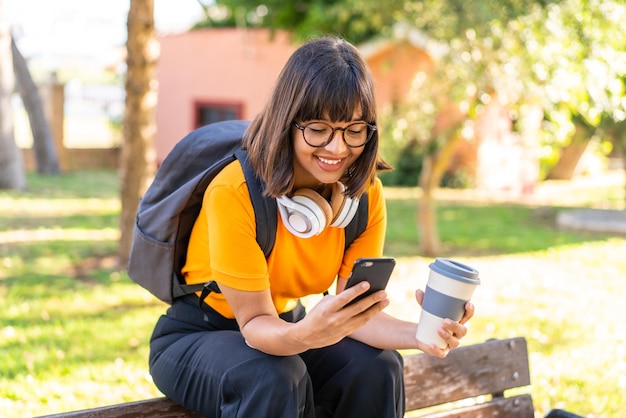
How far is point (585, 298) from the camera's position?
7312mm

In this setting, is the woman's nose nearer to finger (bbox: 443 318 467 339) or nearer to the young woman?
the young woman

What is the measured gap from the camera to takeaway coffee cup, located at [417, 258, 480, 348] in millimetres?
2262

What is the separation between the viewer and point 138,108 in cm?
729

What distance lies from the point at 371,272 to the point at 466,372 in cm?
121

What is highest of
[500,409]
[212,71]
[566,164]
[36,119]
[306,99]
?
[306,99]

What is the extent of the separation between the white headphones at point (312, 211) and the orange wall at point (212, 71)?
590 inches

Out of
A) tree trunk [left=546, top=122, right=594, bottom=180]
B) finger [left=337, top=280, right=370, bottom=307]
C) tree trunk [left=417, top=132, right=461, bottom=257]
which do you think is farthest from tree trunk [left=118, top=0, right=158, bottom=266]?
tree trunk [left=546, top=122, right=594, bottom=180]

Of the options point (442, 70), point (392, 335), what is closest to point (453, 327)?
point (392, 335)

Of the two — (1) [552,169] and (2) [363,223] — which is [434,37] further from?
(1) [552,169]

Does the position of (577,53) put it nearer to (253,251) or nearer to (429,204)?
(429,204)

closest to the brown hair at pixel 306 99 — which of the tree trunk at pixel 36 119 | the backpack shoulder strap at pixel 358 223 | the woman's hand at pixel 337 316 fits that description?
the backpack shoulder strap at pixel 358 223

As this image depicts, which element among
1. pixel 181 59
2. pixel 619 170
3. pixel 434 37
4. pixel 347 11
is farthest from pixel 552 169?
pixel 434 37

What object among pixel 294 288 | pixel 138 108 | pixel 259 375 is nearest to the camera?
pixel 259 375

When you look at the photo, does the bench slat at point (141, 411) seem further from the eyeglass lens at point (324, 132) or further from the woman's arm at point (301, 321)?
the eyeglass lens at point (324, 132)
